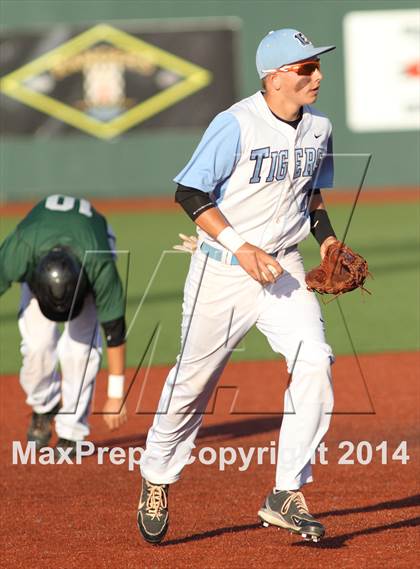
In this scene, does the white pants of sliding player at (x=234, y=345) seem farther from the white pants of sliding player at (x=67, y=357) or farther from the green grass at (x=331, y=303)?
the green grass at (x=331, y=303)

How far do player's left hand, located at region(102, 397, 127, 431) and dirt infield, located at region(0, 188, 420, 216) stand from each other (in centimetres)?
1591

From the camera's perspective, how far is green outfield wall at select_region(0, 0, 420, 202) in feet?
73.9

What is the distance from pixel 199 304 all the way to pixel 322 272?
55 centimetres

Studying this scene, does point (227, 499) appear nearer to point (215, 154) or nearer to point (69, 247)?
point (69, 247)

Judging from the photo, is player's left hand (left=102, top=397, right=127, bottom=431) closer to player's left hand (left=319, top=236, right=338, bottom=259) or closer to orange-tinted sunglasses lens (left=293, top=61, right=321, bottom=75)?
player's left hand (left=319, top=236, right=338, bottom=259)

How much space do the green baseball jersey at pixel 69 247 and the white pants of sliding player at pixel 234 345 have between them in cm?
130

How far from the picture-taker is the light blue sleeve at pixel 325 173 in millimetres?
5648

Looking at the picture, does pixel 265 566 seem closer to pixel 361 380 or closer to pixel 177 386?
pixel 177 386

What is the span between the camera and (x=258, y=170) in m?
5.26

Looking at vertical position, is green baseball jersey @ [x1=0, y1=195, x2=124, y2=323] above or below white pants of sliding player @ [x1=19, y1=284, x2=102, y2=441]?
above

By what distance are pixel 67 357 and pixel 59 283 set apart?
82 cm

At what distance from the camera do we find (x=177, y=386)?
212 inches

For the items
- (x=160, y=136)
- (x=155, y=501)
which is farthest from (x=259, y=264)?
(x=160, y=136)

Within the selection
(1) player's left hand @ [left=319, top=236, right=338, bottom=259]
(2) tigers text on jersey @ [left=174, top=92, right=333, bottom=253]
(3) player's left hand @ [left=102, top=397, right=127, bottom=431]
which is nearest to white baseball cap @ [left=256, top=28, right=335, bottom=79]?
(2) tigers text on jersey @ [left=174, top=92, right=333, bottom=253]
